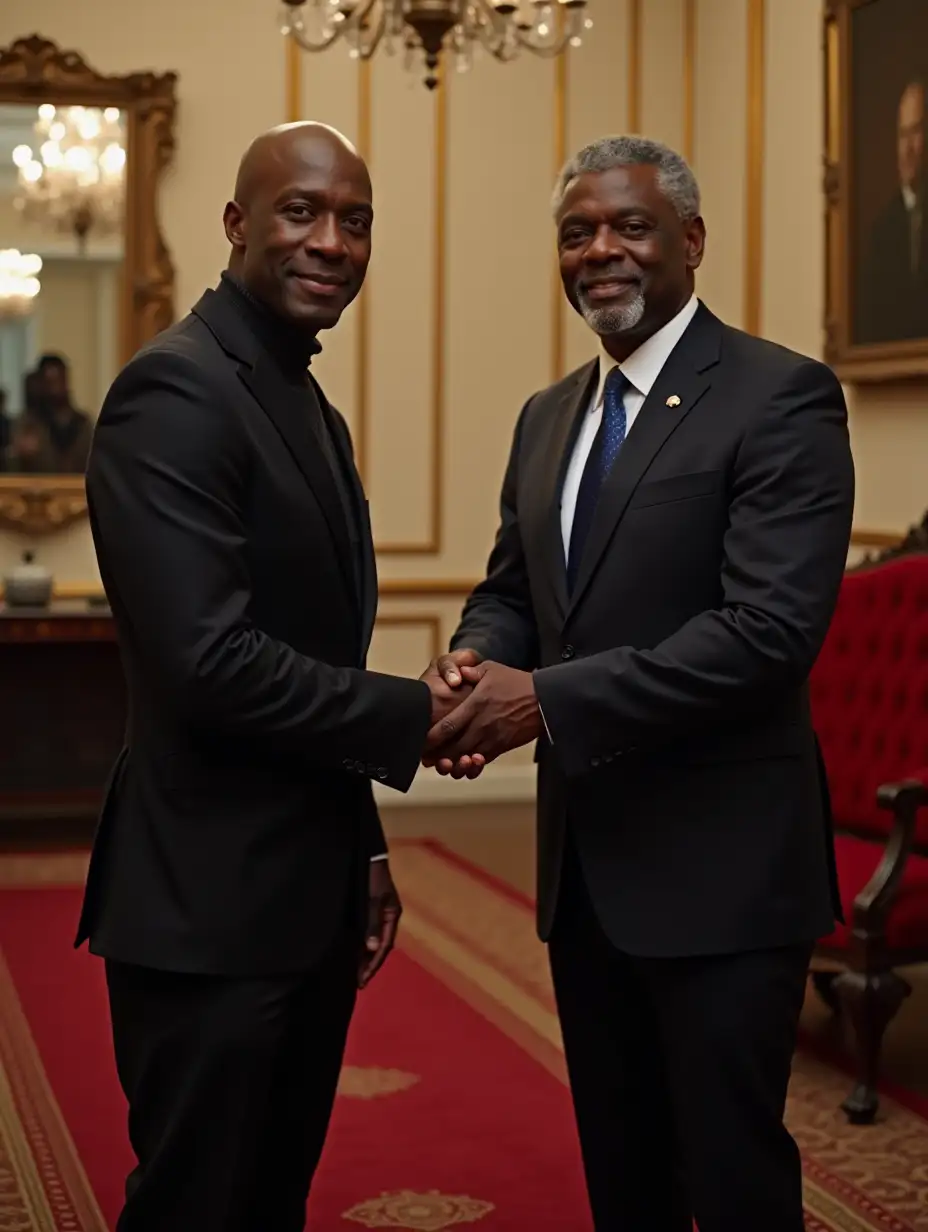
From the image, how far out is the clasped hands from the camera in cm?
257

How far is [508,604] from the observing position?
2938 millimetres

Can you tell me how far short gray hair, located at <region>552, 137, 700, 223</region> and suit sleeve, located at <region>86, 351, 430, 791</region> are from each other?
70cm

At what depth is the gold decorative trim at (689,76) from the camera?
323 inches

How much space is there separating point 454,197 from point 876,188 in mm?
2173

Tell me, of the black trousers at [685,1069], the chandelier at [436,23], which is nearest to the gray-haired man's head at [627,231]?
the black trousers at [685,1069]

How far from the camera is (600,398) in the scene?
2715mm

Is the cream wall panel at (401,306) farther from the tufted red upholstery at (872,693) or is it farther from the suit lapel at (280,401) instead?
the suit lapel at (280,401)

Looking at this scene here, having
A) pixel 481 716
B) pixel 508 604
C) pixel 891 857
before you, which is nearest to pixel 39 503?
pixel 891 857

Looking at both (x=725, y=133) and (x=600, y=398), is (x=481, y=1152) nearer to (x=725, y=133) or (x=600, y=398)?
(x=600, y=398)

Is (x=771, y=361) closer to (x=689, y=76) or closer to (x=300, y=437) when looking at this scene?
(x=300, y=437)

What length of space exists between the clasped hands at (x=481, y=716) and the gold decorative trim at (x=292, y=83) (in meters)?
5.65

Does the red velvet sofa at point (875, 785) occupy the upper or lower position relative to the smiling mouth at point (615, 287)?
lower

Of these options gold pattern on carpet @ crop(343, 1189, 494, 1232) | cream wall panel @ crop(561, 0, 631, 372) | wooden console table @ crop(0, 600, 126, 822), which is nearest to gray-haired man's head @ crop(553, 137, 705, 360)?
gold pattern on carpet @ crop(343, 1189, 494, 1232)

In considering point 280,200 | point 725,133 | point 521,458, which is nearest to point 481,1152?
point 521,458
